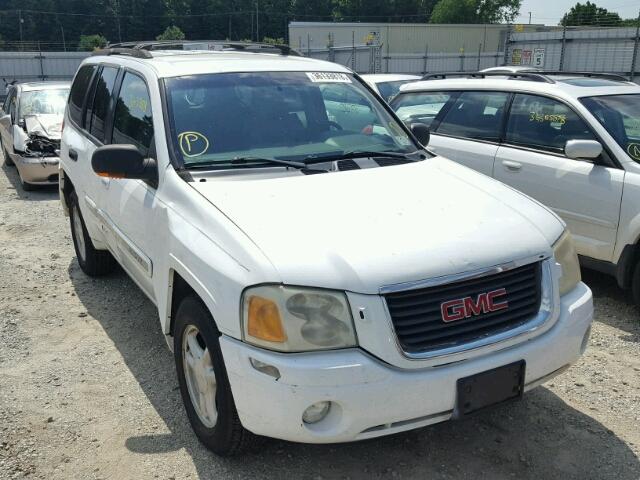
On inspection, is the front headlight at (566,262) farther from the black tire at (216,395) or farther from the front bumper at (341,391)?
the black tire at (216,395)

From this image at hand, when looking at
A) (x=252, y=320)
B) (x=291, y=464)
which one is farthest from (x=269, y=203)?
(x=291, y=464)

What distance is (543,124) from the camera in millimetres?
5293

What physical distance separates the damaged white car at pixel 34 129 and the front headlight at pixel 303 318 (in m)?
8.02

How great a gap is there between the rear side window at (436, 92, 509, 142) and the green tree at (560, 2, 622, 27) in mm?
46293

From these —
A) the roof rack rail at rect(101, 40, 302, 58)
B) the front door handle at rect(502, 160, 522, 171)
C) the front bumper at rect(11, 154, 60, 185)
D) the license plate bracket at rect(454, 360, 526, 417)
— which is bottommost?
the front bumper at rect(11, 154, 60, 185)

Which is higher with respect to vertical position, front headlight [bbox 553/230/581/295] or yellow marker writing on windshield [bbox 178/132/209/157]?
yellow marker writing on windshield [bbox 178/132/209/157]

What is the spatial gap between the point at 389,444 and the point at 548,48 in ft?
70.9

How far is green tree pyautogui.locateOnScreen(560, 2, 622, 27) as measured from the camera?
51.3 metres

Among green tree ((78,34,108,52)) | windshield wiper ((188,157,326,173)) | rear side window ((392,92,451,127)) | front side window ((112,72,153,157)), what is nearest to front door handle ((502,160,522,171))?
rear side window ((392,92,451,127))

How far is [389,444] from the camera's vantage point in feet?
10.1

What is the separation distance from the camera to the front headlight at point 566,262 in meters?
2.91

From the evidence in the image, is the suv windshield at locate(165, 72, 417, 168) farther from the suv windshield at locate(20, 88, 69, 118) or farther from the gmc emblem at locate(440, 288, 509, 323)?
the suv windshield at locate(20, 88, 69, 118)

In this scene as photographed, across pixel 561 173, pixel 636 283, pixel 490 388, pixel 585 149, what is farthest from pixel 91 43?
pixel 490 388

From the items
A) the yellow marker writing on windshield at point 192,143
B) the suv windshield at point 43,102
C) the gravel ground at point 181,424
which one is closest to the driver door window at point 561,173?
the gravel ground at point 181,424
